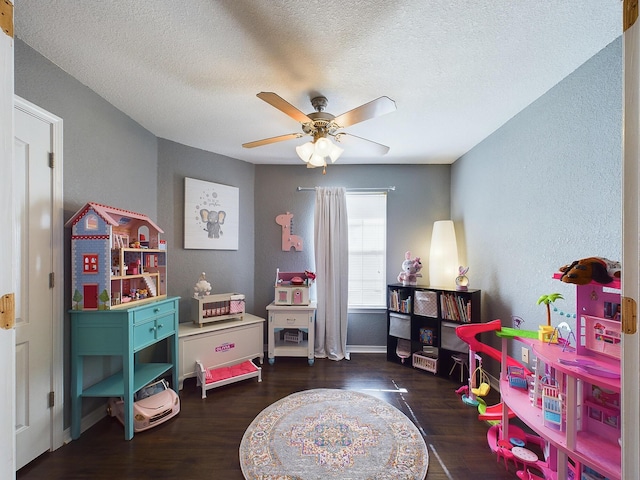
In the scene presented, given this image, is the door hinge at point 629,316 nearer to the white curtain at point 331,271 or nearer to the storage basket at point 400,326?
the storage basket at point 400,326

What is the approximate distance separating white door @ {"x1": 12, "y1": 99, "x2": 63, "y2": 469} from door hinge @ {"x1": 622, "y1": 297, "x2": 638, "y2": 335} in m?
2.69

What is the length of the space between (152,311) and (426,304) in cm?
259

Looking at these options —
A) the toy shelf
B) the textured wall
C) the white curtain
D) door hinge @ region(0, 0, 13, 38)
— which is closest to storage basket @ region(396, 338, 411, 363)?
the white curtain

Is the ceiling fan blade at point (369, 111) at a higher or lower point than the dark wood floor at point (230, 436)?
higher

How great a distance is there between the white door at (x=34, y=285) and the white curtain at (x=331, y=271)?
234 cm

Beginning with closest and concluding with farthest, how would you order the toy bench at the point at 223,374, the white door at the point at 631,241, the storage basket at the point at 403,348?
the white door at the point at 631,241 < the toy bench at the point at 223,374 < the storage basket at the point at 403,348

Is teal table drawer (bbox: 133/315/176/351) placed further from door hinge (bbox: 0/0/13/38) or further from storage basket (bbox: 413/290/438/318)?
storage basket (bbox: 413/290/438/318)

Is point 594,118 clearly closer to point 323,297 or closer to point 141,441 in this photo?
point 323,297

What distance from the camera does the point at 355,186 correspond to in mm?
3545

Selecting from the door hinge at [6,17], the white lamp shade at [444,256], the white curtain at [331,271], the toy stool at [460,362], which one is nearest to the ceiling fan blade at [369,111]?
the door hinge at [6,17]

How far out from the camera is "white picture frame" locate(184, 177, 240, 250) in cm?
299

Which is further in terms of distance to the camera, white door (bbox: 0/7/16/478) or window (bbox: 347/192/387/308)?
window (bbox: 347/192/387/308)

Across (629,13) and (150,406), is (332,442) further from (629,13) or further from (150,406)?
(629,13)

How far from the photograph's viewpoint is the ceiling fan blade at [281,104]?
4.94 feet
